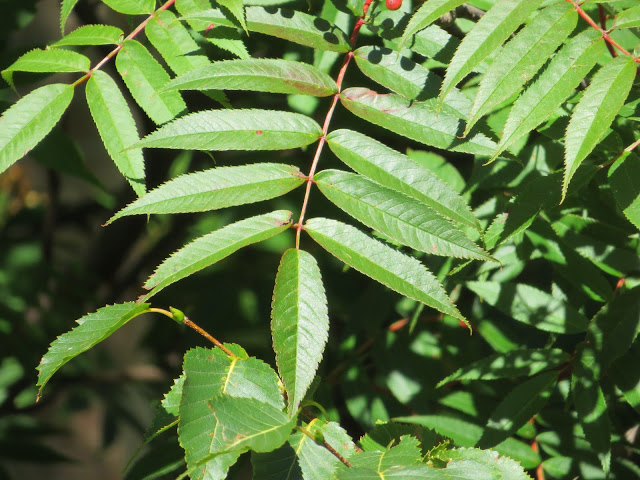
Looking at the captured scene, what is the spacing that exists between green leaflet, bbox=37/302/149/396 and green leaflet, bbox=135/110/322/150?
229mm

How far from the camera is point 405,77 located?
103 cm

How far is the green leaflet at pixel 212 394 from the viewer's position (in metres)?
0.75

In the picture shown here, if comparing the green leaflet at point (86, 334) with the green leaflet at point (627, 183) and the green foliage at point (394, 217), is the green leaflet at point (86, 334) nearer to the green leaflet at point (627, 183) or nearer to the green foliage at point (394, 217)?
the green foliage at point (394, 217)

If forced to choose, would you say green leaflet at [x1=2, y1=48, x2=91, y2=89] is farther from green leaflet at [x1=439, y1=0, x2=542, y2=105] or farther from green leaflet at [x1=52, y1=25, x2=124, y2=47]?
green leaflet at [x1=439, y1=0, x2=542, y2=105]

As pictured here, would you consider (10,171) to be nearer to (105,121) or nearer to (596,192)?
(105,121)

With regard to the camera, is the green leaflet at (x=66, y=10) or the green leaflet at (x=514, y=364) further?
the green leaflet at (x=514, y=364)

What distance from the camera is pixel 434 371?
55.5 inches

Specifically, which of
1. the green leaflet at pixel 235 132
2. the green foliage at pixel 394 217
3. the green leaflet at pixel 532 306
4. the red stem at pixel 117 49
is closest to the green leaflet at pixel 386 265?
the green foliage at pixel 394 217

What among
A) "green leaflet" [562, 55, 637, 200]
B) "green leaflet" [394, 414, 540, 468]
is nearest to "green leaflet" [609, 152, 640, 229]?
"green leaflet" [562, 55, 637, 200]

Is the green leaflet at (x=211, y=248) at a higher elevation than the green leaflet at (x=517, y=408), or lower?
higher

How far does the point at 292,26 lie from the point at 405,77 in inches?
8.1

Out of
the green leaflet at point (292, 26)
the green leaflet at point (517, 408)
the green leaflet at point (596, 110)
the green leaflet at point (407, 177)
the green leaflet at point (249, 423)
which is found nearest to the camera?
the green leaflet at point (249, 423)

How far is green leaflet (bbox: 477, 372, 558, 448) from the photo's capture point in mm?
1169

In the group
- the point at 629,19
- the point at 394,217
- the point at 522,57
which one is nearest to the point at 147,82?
the point at 394,217
